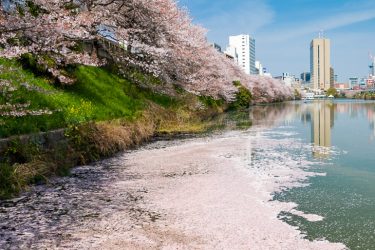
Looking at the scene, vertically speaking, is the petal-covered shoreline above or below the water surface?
above

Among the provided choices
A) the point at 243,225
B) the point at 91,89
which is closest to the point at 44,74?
the point at 91,89

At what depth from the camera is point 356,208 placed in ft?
25.8

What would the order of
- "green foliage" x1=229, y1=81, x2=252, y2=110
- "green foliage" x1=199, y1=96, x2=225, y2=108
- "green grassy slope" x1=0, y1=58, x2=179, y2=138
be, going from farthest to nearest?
"green foliage" x1=229, y1=81, x2=252, y2=110 → "green foliage" x1=199, y1=96, x2=225, y2=108 → "green grassy slope" x1=0, y1=58, x2=179, y2=138

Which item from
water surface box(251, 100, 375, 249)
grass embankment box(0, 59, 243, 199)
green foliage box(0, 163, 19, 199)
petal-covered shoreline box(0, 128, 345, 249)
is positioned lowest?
water surface box(251, 100, 375, 249)

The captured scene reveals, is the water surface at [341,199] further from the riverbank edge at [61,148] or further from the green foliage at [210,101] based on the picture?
the green foliage at [210,101]

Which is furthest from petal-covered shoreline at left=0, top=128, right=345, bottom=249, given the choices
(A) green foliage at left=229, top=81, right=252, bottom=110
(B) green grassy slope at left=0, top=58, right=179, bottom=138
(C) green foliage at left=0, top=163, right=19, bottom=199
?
(A) green foliage at left=229, top=81, right=252, bottom=110

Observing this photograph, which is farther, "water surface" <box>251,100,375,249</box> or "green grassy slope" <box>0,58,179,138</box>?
"green grassy slope" <box>0,58,179,138</box>

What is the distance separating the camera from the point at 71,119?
13875 mm

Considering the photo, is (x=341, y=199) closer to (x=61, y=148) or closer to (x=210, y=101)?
(x=61, y=148)

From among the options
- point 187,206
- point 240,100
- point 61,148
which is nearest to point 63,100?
point 61,148

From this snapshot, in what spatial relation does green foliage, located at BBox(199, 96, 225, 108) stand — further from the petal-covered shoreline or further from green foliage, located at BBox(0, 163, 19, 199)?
green foliage, located at BBox(0, 163, 19, 199)

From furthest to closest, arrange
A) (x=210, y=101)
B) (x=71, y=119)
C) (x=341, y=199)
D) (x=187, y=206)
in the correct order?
(x=210, y=101), (x=71, y=119), (x=341, y=199), (x=187, y=206)

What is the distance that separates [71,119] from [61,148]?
84.2 inches

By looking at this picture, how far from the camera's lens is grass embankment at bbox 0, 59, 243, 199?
32.5 feet
